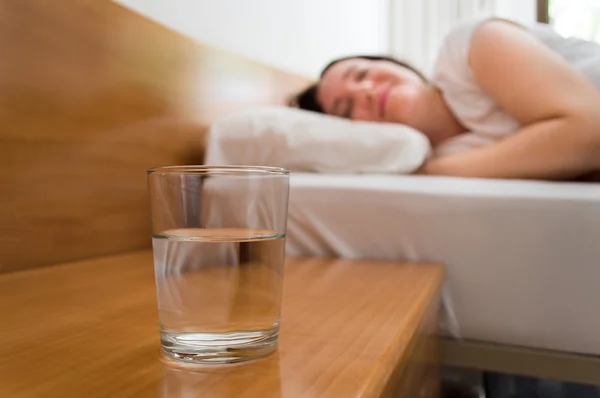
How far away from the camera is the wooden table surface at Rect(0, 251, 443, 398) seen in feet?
1.05

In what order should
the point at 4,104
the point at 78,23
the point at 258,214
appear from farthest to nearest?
the point at 78,23 → the point at 4,104 → the point at 258,214

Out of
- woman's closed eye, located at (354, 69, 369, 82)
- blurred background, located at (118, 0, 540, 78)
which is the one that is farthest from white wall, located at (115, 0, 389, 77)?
woman's closed eye, located at (354, 69, 369, 82)

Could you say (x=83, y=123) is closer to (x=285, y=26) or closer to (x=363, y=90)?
(x=363, y=90)

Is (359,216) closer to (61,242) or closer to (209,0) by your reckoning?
(61,242)

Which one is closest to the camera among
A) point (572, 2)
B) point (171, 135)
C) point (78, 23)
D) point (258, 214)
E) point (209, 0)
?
point (258, 214)

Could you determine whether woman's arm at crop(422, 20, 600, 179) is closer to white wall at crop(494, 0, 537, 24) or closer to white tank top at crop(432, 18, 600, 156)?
white tank top at crop(432, 18, 600, 156)

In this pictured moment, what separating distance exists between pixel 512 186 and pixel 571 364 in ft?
0.78

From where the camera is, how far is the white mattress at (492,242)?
694 mm

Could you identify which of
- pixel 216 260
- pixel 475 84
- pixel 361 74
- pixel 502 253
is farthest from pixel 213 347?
pixel 361 74

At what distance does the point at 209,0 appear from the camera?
1.22 meters

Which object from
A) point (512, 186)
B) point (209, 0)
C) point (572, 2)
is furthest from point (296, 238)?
point (572, 2)

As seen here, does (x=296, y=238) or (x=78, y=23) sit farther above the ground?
(x=78, y=23)

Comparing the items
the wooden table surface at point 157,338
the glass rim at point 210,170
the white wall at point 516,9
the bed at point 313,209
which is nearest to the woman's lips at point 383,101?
the bed at point 313,209

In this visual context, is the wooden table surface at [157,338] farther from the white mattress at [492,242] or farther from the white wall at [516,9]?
the white wall at [516,9]
